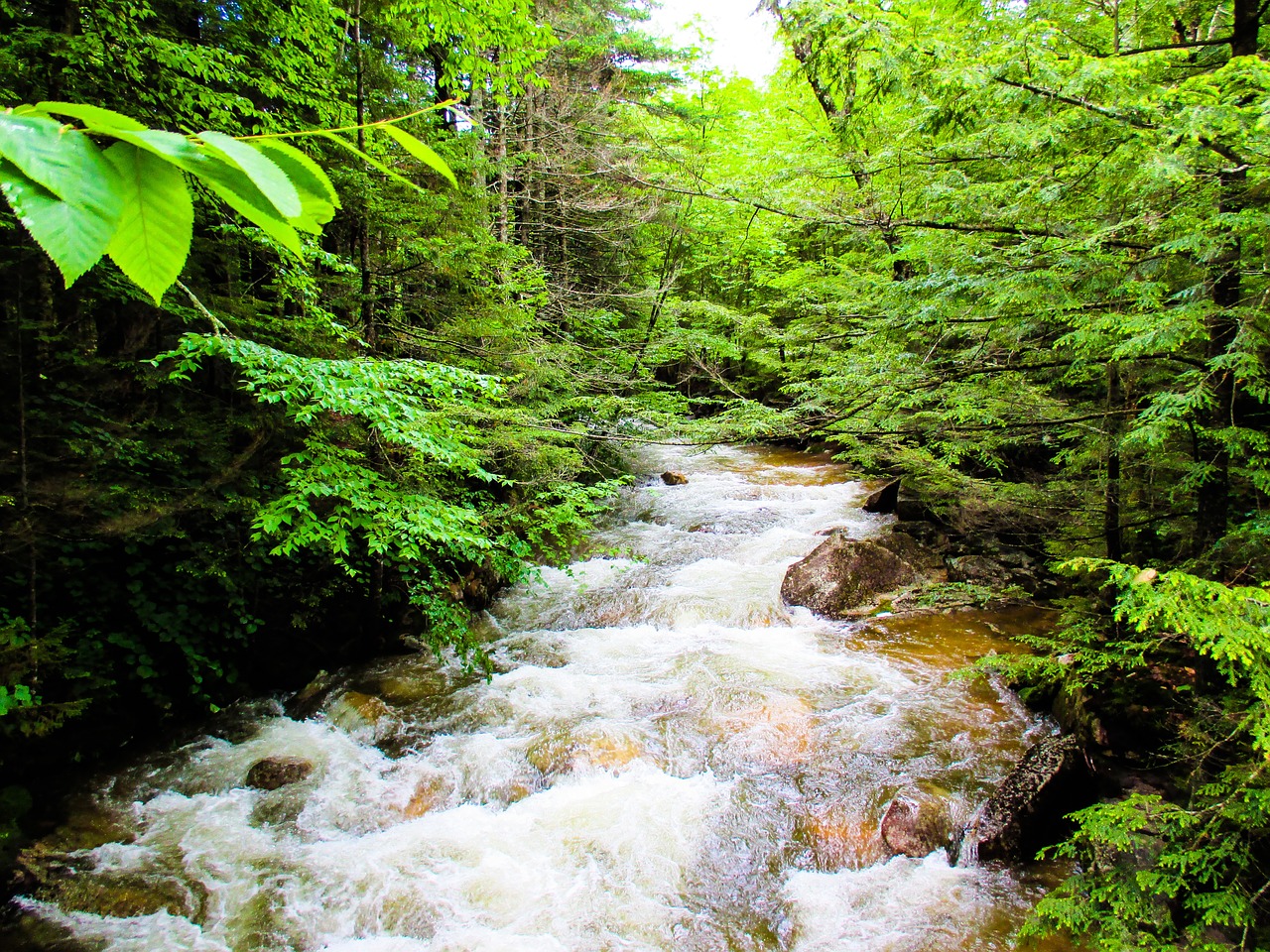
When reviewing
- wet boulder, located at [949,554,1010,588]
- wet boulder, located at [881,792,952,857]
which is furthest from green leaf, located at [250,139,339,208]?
wet boulder, located at [949,554,1010,588]

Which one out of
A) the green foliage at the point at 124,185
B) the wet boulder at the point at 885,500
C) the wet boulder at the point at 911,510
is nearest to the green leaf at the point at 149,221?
the green foliage at the point at 124,185

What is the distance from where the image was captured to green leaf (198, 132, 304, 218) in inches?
19.6

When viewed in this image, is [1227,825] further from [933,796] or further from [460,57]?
[460,57]

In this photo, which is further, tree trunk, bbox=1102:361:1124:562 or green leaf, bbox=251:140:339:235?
tree trunk, bbox=1102:361:1124:562

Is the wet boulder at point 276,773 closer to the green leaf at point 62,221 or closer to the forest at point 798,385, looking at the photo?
the forest at point 798,385

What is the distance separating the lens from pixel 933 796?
4.37 metres

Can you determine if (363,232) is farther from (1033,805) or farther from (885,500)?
(885,500)

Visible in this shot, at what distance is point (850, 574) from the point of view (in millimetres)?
7812

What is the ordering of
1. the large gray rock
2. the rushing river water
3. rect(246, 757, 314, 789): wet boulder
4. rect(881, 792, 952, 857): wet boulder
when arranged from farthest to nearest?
the large gray rock
rect(246, 757, 314, 789): wet boulder
rect(881, 792, 952, 857): wet boulder
the rushing river water

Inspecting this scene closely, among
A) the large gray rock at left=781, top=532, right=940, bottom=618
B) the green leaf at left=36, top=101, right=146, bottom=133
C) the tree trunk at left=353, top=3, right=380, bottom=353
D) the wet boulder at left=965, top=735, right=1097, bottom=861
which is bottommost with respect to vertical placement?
the wet boulder at left=965, top=735, right=1097, bottom=861

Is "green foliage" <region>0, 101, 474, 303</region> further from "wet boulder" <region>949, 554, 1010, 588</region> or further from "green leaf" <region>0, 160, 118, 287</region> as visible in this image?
"wet boulder" <region>949, 554, 1010, 588</region>

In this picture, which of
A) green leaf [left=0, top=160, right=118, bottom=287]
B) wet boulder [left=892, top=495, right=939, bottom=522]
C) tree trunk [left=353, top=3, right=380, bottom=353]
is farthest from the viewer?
wet boulder [left=892, top=495, right=939, bottom=522]

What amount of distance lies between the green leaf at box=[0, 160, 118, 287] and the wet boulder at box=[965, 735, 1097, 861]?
17.0ft

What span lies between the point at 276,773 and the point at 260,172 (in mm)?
5602
